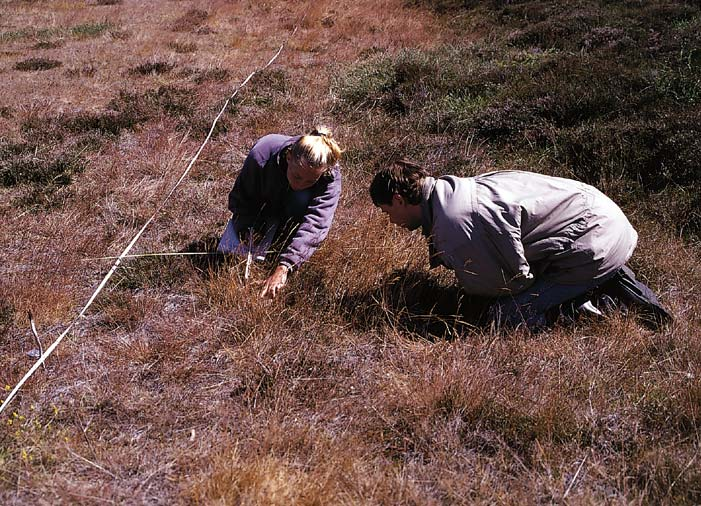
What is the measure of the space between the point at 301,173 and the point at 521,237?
53.5 inches

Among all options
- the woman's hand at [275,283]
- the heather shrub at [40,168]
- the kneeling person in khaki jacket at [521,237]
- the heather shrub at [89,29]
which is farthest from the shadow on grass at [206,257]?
the heather shrub at [89,29]

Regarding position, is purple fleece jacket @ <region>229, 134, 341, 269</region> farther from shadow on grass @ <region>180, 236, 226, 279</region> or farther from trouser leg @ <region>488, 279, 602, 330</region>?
trouser leg @ <region>488, 279, 602, 330</region>

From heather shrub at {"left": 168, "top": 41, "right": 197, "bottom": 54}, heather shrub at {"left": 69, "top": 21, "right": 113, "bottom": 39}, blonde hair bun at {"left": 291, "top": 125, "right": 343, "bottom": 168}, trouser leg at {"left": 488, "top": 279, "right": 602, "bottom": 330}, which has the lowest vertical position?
trouser leg at {"left": 488, "top": 279, "right": 602, "bottom": 330}

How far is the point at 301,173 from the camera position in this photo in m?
3.73

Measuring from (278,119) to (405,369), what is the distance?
4673mm

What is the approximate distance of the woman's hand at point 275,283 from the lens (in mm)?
3681

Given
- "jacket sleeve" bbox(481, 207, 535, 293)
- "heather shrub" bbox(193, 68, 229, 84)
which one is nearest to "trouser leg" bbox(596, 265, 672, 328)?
"jacket sleeve" bbox(481, 207, 535, 293)

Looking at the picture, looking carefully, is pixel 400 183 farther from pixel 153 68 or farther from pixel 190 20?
pixel 190 20

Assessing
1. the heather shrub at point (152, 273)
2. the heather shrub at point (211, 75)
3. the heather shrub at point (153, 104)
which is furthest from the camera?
the heather shrub at point (211, 75)

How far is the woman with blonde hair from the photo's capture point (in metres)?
3.72

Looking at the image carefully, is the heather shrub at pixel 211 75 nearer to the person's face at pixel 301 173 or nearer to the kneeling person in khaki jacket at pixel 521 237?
the person's face at pixel 301 173

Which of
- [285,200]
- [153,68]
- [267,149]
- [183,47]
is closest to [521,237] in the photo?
[285,200]

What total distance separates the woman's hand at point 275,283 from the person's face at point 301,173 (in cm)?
54

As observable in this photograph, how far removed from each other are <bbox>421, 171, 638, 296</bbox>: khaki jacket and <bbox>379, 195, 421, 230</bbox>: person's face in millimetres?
59
